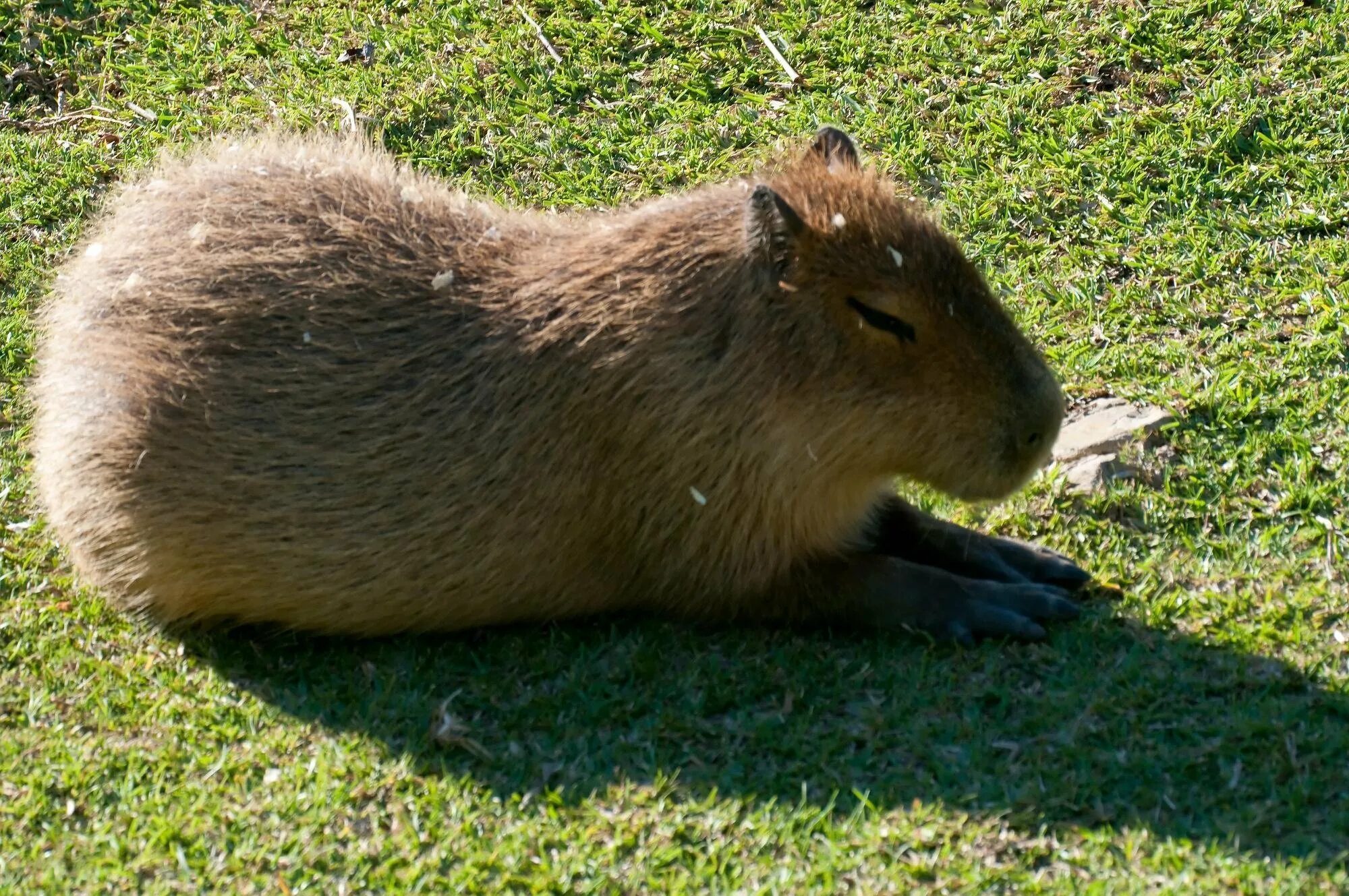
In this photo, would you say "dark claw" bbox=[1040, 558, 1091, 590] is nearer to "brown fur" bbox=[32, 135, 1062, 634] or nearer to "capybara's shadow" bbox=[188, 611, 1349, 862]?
"capybara's shadow" bbox=[188, 611, 1349, 862]

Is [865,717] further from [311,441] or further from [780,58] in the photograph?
[780,58]

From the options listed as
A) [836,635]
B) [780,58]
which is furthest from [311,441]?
[780,58]

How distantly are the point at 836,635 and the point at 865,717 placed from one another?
415mm

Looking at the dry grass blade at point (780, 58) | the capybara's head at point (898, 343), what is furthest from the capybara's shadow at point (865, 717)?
the dry grass blade at point (780, 58)

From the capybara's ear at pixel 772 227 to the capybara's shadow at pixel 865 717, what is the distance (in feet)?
3.19

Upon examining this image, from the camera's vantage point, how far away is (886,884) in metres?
3.36

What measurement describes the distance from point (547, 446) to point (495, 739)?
763 millimetres

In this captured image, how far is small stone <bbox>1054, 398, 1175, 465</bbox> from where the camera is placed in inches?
187

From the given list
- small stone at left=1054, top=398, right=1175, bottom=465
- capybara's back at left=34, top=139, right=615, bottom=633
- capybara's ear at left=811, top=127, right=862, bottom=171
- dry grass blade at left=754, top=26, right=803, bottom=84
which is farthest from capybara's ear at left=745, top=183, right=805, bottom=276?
dry grass blade at left=754, top=26, right=803, bottom=84

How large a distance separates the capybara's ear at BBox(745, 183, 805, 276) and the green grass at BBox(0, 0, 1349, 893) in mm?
974

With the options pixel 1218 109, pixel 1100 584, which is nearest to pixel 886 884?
pixel 1100 584

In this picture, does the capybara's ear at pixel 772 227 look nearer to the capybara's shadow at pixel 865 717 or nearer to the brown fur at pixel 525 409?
the brown fur at pixel 525 409

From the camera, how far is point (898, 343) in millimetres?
4055

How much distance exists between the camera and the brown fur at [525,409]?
408cm
